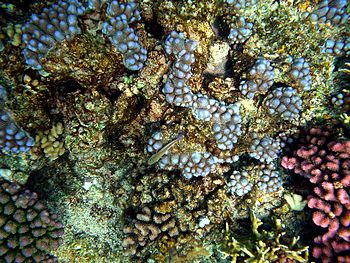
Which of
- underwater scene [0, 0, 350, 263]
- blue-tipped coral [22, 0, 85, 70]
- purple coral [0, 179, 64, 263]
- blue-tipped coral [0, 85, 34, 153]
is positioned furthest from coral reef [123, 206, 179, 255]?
blue-tipped coral [22, 0, 85, 70]

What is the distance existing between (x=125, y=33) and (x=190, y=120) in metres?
1.42

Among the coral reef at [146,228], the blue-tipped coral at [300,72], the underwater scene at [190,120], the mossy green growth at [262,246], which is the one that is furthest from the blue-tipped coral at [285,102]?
→ the coral reef at [146,228]

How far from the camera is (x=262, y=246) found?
3689mm

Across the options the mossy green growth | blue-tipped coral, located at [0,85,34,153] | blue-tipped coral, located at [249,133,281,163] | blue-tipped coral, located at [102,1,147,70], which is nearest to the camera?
blue-tipped coral, located at [102,1,147,70]

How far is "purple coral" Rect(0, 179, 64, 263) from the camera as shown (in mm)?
3936

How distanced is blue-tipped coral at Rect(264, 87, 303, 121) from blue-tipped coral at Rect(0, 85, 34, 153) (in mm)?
3442

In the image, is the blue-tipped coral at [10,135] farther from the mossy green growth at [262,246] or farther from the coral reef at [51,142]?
the mossy green growth at [262,246]

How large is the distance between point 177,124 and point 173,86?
0.57 m

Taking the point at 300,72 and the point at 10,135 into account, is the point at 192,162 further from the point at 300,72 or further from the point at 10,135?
the point at 10,135

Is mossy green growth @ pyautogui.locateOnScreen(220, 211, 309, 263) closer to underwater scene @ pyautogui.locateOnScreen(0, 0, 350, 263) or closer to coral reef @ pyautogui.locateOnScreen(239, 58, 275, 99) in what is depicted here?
underwater scene @ pyautogui.locateOnScreen(0, 0, 350, 263)

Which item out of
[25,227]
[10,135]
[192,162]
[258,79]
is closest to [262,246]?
[192,162]

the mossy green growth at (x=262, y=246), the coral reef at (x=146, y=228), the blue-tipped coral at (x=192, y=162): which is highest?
the blue-tipped coral at (x=192, y=162)

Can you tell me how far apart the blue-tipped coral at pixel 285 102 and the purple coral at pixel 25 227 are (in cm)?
383

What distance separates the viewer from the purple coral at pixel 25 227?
394 centimetres
